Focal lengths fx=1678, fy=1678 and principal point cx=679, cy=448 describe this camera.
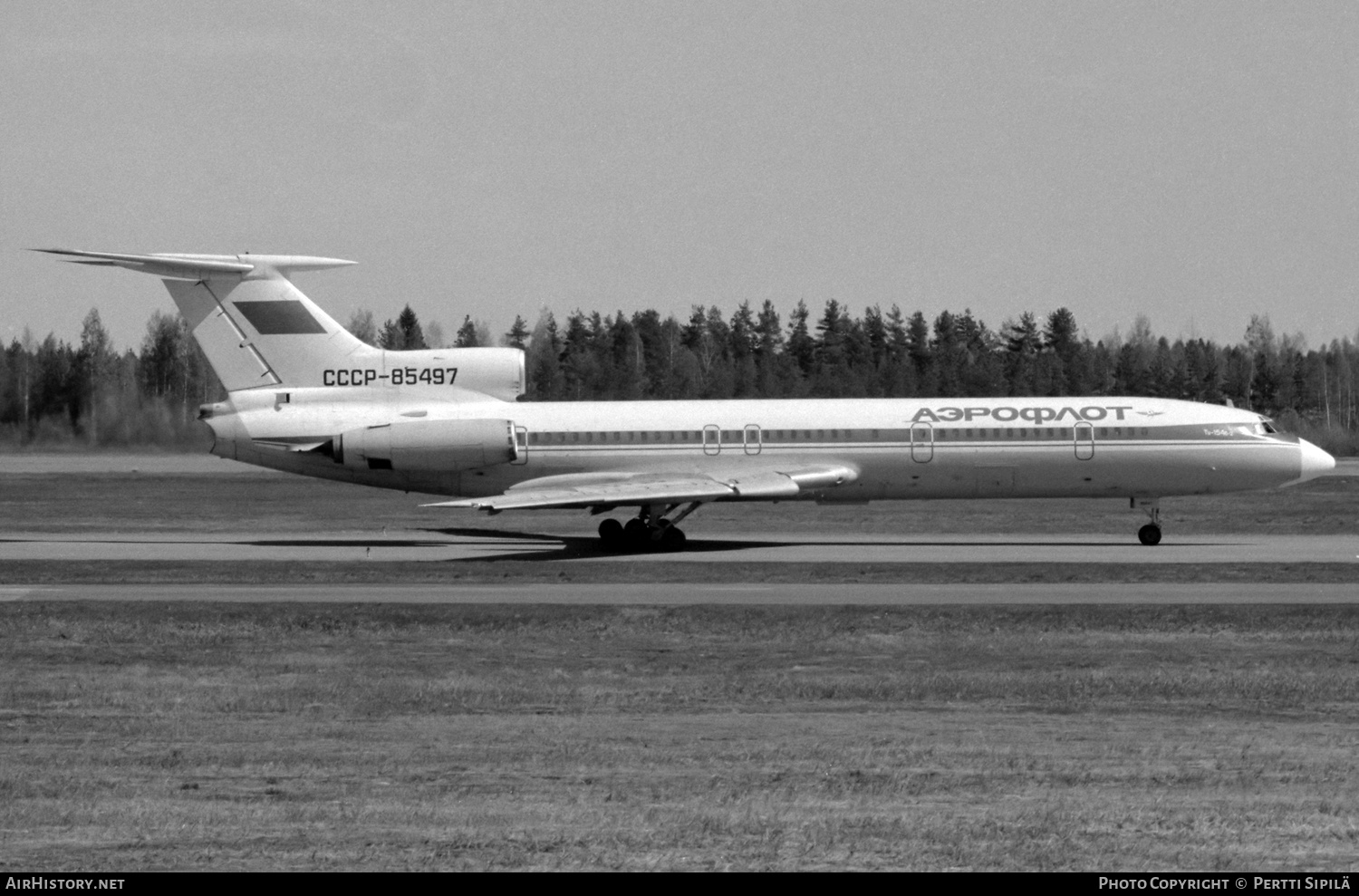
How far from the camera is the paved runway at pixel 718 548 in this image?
34500 millimetres

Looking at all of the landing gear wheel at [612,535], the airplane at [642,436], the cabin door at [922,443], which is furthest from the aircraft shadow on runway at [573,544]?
the cabin door at [922,443]

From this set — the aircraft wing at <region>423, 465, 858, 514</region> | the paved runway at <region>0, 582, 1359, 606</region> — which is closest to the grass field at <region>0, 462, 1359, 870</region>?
the paved runway at <region>0, 582, 1359, 606</region>

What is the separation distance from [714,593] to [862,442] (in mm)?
11715

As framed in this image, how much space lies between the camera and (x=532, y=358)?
119 metres

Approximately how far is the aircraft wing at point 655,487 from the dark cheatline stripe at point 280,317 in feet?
19.7

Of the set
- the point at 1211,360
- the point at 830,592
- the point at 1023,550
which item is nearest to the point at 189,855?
the point at 830,592

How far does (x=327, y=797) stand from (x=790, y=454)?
2710 cm

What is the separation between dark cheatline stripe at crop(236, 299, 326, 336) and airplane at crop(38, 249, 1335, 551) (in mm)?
42

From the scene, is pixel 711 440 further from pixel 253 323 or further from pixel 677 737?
pixel 677 737

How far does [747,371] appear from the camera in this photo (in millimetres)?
114438

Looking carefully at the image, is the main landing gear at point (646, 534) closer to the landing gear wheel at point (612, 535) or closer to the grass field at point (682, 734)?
the landing gear wheel at point (612, 535)

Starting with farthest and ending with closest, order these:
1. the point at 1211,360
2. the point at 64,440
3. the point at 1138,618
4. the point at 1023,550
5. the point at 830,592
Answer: the point at 1211,360 → the point at 64,440 → the point at 1023,550 → the point at 830,592 → the point at 1138,618

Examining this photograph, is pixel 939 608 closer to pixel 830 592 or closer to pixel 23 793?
pixel 830 592

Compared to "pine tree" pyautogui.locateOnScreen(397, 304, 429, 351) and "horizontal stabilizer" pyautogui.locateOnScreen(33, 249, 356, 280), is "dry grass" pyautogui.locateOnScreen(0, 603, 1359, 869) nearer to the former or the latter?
"horizontal stabilizer" pyautogui.locateOnScreen(33, 249, 356, 280)
